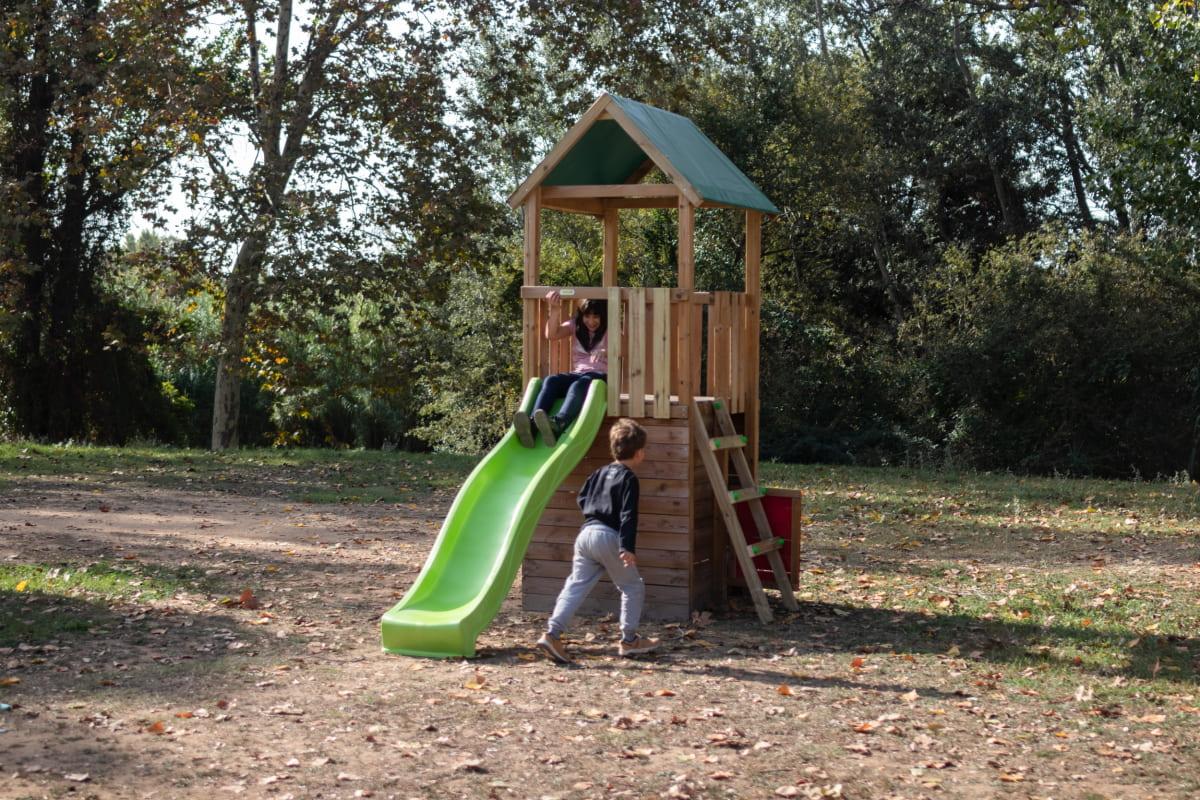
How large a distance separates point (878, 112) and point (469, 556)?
947 inches

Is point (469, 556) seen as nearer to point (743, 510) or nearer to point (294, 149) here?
point (743, 510)

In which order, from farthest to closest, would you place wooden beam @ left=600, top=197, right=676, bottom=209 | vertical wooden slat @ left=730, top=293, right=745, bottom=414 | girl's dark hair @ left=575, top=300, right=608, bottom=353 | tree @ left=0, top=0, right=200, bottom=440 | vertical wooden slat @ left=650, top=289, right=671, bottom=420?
1. tree @ left=0, top=0, right=200, bottom=440
2. wooden beam @ left=600, top=197, right=676, bottom=209
3. vertical wooden slat @ left=730, top=293, right=745, bottom=414
4. girl's dark hair @ left=575, top=300, right=608, bottom=353
5. vertical wooden slat @ left=650, top=289, right=671, bottom=420

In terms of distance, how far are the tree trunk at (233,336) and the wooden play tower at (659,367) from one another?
1249 cm

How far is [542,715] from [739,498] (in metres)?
3.22

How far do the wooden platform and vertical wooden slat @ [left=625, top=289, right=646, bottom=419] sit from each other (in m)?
0.14

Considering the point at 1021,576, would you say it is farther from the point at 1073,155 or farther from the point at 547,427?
the point at 1073,155

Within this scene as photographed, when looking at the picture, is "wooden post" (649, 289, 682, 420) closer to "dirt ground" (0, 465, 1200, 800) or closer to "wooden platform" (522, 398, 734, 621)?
"wooden platform" (522, 398, 734, 621)

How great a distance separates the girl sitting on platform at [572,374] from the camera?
9.39 m

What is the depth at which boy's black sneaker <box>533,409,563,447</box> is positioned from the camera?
9281mm

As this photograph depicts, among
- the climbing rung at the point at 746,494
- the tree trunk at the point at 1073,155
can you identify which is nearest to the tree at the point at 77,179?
the climbing rung at the point at 746,494

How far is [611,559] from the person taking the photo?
8.08 m

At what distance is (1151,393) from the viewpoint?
2331cm

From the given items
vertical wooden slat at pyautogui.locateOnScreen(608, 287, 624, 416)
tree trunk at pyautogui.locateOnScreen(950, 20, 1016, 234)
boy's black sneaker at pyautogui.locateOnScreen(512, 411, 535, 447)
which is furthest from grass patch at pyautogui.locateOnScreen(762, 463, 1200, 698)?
tree trunk at pyautogui.locateOnScreen(950, 20, 1016, 234)

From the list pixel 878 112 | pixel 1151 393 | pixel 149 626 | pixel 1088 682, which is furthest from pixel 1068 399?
pixel 149 626
